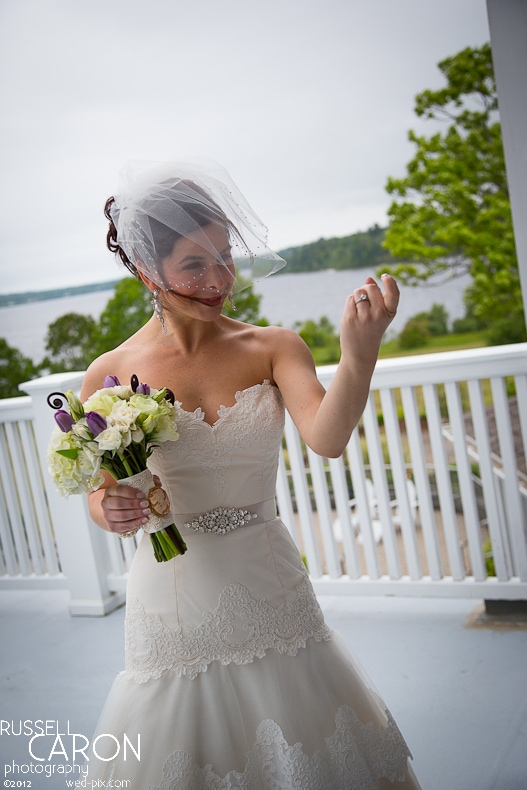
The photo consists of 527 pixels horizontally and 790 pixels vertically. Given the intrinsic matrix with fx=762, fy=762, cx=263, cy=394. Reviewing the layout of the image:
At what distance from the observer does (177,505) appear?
1.72 meters

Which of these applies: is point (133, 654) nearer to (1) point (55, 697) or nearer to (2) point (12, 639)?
(1) point (55, 697)

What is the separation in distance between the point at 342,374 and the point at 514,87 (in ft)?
6.36

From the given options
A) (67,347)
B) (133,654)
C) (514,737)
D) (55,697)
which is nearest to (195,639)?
(133,654)

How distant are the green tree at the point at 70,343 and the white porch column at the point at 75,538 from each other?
1265cm

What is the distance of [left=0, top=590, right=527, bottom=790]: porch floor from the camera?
2385 millimetres

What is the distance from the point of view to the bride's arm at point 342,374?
50.0 inches

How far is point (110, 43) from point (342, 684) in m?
16.6

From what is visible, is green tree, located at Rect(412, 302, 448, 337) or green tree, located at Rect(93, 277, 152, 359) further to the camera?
green tree, located at Rect(93, 277, 152, 359)

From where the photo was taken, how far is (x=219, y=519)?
67.0 inches

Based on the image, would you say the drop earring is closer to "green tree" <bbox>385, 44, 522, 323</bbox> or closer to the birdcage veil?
the birdcage veil

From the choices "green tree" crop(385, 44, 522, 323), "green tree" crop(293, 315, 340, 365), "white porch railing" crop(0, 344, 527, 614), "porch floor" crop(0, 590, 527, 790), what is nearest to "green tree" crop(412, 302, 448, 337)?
"green tree" crop(385, 44, 522, 323)

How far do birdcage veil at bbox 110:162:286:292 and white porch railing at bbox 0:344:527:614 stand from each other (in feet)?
4.17

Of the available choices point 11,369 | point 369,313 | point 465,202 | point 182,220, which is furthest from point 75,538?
point 11,369

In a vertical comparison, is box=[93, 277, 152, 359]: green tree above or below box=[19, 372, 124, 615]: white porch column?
above
